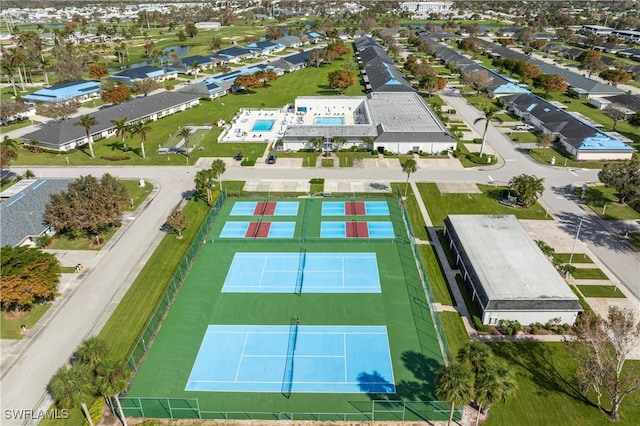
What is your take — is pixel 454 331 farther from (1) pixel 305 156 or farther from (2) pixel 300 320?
(1) pixel 305 156

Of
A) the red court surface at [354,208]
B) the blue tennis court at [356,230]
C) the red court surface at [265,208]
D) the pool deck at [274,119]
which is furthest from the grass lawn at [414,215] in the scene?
the pool deck at [274,119]

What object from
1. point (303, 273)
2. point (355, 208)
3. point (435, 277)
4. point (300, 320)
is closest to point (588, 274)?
point (435, 277)

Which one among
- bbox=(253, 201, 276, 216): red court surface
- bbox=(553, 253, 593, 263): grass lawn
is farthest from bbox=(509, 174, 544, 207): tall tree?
bbox=(253, 201, 276, 216): red court surface

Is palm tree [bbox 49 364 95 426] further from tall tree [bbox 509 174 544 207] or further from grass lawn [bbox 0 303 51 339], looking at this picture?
tall tree [bbox 509 174 544 207]

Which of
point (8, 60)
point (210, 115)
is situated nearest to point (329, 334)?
point (210, 115)

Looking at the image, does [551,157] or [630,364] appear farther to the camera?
[551,157]

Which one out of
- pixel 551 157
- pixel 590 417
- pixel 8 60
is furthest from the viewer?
pixel 8 60

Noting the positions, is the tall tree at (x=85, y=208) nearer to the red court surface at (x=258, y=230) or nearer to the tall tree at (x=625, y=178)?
the red court surface at (x=258, y=230)

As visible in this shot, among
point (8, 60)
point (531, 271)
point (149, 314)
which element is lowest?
point (149, 314)

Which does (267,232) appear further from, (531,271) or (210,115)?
(210,115)
